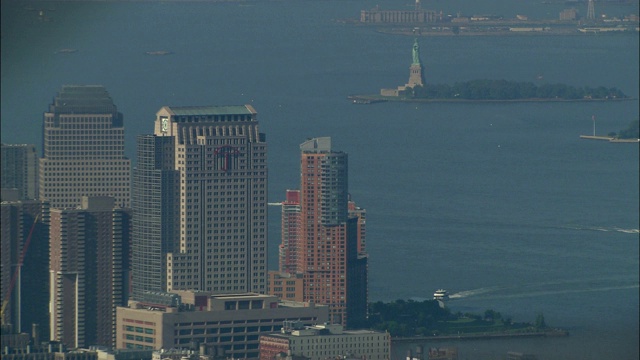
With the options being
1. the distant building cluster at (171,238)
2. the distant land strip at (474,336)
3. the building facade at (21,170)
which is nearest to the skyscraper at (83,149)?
the distant building cluster at (171,238)

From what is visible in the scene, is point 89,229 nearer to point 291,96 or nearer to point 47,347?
point 47,347

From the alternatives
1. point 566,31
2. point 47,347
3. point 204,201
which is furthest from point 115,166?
point 566,31

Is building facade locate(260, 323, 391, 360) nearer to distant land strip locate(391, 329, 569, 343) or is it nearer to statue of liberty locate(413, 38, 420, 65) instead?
distant land strip locate(391, 329, 569, 343)

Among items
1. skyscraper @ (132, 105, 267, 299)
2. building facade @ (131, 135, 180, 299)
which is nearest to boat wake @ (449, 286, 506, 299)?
skyscraper @ (132, 105, 267, 299)

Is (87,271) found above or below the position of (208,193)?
below

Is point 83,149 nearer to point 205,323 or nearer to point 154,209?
point 154,209

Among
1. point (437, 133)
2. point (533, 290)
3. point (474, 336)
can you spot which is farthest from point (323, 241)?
point (437, 133)
